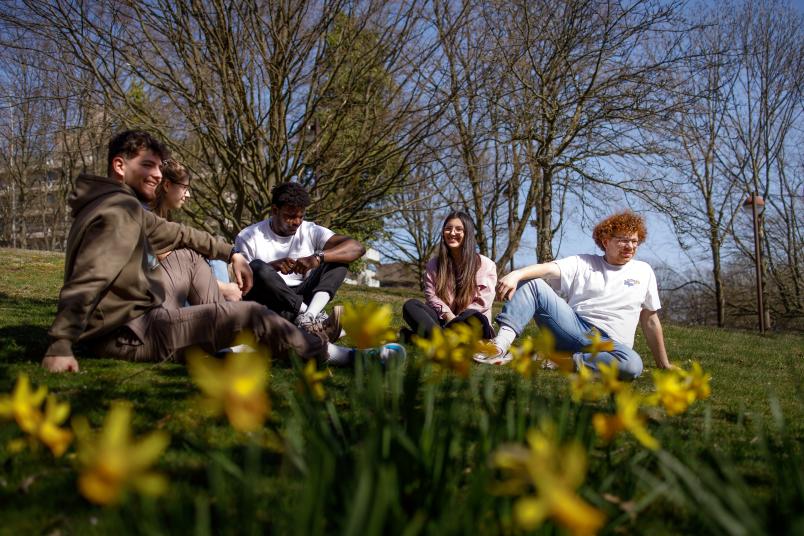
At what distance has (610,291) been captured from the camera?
454cm

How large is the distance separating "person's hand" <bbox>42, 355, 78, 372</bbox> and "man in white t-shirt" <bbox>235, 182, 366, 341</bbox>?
1951 millimetres

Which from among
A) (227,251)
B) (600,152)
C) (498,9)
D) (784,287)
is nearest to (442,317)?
(227,251)

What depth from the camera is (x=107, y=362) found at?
3293 millimetres

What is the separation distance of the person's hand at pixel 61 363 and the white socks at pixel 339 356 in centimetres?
136

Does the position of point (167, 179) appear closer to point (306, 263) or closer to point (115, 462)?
point (306, 263)

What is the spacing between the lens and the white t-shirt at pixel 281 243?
17.5ft

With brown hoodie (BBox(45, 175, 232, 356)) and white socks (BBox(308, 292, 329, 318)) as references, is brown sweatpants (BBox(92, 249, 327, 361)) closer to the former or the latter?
brown hoodie (BBox(45, 175, 232, 356))

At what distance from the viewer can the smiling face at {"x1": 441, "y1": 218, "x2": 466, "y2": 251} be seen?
507 centimetres

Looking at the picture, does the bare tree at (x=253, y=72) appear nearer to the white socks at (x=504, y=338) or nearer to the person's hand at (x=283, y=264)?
the person's hand at (x=283, y=264)

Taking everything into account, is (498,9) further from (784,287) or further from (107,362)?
(784,287)

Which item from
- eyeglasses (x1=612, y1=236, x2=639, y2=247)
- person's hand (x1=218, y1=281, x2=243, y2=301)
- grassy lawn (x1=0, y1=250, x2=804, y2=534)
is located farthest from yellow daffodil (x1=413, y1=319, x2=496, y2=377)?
person's hand (x1=218, y1=281, x2=243, y2=301)

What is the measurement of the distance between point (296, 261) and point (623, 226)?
2.72 m

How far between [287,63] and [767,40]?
60.1 feet

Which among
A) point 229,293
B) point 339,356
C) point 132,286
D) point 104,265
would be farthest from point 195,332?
point 229,293
